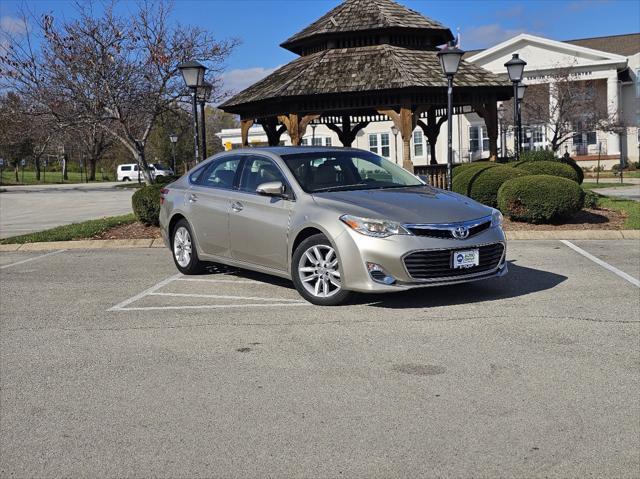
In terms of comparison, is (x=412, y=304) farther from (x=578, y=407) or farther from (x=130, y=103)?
(x=130, y=103)

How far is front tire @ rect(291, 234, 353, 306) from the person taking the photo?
761 cm

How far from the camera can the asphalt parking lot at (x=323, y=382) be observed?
13.4 feet

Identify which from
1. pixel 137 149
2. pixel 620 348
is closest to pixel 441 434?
pixel 620 348

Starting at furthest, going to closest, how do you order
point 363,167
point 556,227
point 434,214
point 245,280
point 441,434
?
point 556,227
point 245,280
point 363,167
point 434,214
point 441,434

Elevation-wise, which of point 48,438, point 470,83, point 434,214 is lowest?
point 48,438

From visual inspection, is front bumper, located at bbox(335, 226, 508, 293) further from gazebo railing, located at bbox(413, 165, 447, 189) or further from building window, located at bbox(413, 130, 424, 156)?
building window, located at bbox(413, 130, 424, 156)

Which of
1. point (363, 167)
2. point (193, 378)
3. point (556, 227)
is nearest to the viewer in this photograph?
point (193, 378)

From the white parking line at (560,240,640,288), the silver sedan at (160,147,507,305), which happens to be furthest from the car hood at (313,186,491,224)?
the white parking line at (560,240,640,288)

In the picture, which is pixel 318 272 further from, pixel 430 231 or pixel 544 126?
pixel 544 126

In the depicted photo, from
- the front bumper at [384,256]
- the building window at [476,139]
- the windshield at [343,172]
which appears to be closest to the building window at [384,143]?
the building window at [476,139]

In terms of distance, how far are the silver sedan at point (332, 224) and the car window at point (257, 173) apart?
0.05 feet

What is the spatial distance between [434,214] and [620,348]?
218cm

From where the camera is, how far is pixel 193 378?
5.54 m

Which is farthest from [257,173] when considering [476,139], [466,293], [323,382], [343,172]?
[476,139]
